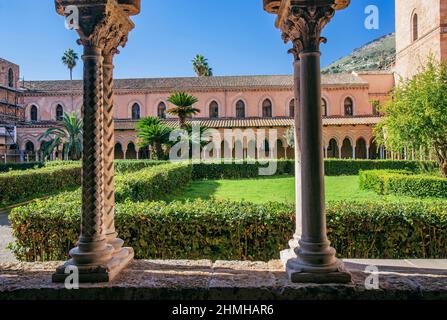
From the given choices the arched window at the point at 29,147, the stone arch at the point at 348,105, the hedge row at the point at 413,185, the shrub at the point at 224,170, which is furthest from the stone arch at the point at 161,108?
the hedge row at the point at 413,185

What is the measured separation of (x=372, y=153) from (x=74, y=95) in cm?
2816

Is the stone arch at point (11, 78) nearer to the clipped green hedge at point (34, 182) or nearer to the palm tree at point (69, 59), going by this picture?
the palm tree at point (69, 59)

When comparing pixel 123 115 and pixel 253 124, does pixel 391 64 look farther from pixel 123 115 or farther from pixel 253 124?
pixel 123 115

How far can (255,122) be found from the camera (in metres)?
30.1

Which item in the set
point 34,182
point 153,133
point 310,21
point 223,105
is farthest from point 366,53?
point 310,21

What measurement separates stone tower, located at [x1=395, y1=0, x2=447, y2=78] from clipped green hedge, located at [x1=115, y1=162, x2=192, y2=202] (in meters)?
14.4

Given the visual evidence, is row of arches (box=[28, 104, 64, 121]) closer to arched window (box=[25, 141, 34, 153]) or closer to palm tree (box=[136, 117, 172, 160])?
arched window (box=[25, 141, 34, 153])

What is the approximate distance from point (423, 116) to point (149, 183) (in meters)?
10.6

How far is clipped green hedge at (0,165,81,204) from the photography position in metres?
12.0

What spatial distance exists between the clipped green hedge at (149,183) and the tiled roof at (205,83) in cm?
1788

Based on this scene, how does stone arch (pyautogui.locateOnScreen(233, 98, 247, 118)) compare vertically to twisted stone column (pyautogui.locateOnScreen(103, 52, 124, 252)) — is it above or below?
above

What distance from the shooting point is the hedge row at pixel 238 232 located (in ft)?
16.0

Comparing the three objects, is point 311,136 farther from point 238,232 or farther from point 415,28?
point 415,28

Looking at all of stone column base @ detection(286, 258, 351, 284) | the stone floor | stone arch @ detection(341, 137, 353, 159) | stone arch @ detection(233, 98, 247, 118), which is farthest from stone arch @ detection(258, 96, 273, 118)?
stone column base @ detection(286, 258, 351, 284)
